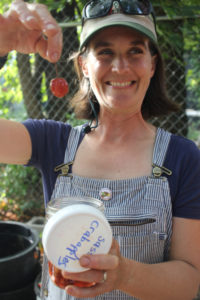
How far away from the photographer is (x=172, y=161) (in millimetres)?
1314

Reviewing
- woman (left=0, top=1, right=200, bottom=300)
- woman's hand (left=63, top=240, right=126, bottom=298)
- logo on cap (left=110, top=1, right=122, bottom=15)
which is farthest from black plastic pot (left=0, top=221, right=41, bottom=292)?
logo on cap (left=110, top=1, right=122, bottom=15)

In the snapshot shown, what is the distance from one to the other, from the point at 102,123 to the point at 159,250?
25.8 inches

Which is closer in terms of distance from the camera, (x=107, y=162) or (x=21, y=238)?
(x=107, y=162)

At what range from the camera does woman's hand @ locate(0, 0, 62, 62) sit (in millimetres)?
944

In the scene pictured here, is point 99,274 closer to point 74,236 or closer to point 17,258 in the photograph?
point 74,236

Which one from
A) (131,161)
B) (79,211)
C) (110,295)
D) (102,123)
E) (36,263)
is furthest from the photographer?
(36,263)

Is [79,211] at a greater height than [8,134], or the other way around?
[8,134]

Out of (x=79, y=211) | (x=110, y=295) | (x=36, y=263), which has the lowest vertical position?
(x=36, y=263)

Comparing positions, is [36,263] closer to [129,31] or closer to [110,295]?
[110,295]

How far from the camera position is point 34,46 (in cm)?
117

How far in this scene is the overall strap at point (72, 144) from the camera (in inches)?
55.3

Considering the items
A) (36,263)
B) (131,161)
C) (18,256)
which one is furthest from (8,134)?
(36,263)

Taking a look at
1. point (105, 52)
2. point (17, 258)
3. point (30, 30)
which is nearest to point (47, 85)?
point (17, 258)

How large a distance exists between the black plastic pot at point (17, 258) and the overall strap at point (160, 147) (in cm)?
146
